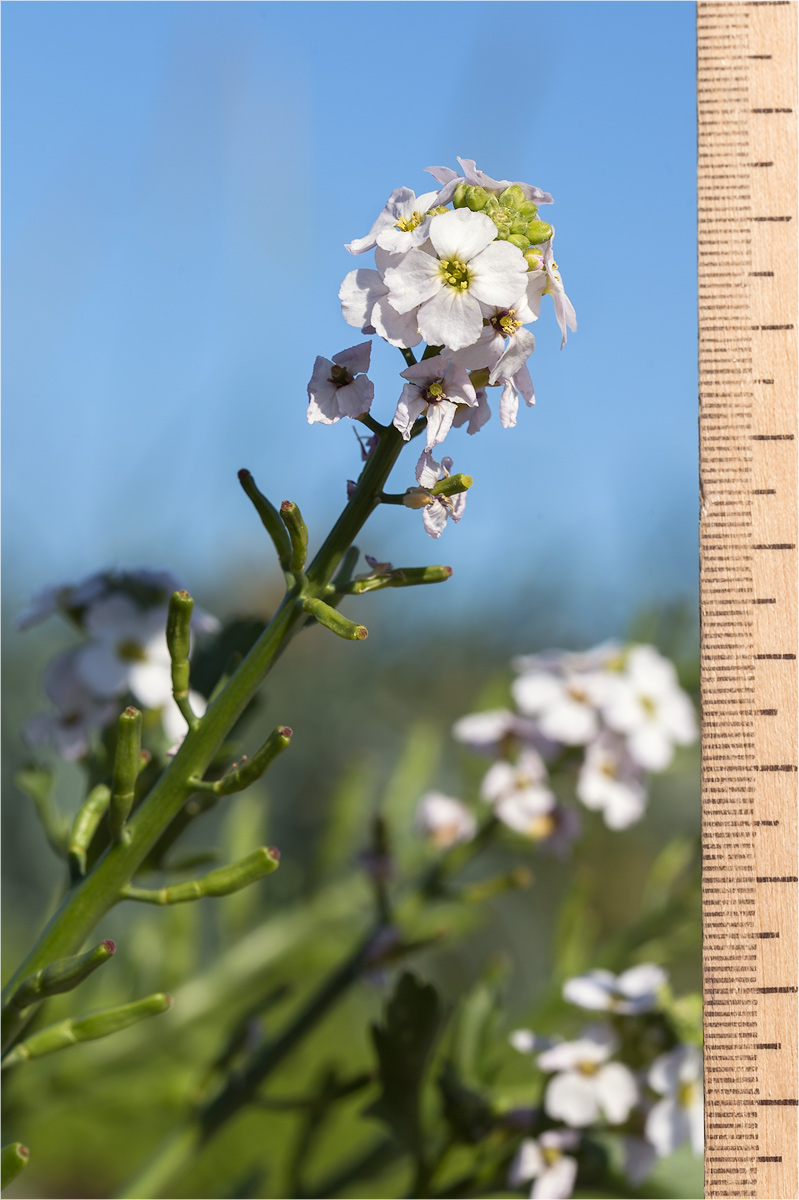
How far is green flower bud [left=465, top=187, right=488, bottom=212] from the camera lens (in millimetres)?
408

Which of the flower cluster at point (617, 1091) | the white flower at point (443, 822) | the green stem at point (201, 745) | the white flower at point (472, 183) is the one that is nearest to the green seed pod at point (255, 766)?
the green stem at point (201, 745)

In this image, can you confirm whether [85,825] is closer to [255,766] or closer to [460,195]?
[255,766]

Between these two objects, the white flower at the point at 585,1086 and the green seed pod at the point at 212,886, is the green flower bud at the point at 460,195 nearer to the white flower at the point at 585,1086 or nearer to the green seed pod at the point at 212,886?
the green seed pod at the point at 212,886

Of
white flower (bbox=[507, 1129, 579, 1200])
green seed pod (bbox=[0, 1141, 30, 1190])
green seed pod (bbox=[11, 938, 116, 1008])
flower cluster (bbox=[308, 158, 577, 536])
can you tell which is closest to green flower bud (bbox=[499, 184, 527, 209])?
flower cluster (bbox=[308, 158, 577, 536])

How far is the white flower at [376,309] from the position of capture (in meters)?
0.40

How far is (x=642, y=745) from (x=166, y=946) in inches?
17.9

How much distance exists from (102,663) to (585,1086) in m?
0.41

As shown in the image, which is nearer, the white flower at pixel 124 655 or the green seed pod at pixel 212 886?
the green seed pod at pixel 212 886

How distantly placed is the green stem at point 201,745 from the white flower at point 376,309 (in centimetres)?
4

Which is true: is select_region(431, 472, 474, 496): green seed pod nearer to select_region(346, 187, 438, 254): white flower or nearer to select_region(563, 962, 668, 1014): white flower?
select_region(346, 187, 438, 254): white flower

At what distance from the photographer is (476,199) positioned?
16.1 inches

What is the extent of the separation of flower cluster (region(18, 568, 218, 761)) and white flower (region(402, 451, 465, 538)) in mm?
288

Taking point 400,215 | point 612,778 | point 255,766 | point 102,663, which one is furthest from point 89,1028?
point 612,778

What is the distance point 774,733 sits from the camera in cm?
53
